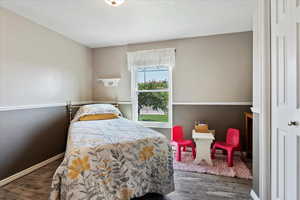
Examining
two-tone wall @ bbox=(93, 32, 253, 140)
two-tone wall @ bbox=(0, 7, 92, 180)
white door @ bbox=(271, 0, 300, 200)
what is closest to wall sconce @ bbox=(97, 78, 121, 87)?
two-tone wall @ bbox=(0, 7, 92, 180)

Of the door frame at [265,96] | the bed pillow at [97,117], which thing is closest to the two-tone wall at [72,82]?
the bed pillow at [97,117]

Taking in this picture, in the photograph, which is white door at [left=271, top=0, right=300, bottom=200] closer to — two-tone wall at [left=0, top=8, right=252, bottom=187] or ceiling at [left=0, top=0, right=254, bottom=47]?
ceiling at [left=0, top=0, right=254, bottom=47]

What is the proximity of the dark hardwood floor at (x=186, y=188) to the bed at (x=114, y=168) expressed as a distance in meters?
0.30

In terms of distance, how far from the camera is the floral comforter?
1420 mm

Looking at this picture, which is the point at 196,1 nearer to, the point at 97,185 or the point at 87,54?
the point at 97,185

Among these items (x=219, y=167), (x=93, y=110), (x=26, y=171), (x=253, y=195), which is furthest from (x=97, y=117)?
(x=253, y=195)

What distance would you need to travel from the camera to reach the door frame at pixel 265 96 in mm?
1577

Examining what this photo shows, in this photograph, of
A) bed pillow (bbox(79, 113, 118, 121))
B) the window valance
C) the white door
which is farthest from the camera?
the window valance

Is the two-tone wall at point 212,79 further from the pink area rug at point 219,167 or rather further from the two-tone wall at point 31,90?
the two-tone wall at point 31,90

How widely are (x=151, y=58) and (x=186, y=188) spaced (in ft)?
8.81

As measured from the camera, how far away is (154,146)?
6.07ft

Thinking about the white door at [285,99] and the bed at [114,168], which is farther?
the bed at [114,168]

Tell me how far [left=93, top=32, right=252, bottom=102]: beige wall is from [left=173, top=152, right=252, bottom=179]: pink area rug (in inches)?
47.6

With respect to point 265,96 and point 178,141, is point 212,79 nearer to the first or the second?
point 178,141
